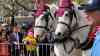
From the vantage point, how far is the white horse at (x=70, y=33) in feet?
5.27

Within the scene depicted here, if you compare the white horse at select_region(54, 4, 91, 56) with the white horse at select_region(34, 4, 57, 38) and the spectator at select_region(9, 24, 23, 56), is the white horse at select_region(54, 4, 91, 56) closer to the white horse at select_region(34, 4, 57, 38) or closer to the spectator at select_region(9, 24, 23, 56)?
the white horse at select_region(34, 4, 57, 38)

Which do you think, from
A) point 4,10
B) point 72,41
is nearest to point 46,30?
point 72,41

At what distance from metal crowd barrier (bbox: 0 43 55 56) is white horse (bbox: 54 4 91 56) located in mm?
47

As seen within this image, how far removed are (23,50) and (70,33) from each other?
33 centimetres

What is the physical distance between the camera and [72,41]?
1.66m

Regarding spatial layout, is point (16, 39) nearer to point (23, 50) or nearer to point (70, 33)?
point (23, 50)

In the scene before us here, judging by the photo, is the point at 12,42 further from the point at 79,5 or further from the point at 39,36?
the point at 79,5

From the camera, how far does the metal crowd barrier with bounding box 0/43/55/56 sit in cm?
171

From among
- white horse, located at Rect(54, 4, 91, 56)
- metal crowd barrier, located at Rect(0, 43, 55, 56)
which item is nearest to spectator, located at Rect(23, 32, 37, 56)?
metal crowd barrier, located at Rect(0, 43, 55, 56)

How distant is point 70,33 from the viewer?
1.65 metres

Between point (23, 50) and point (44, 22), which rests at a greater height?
point (44, 22)

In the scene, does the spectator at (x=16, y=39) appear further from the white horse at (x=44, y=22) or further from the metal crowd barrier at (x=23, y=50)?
the white horse at (x=44, y=22)

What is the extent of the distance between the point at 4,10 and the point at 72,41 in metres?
0.48

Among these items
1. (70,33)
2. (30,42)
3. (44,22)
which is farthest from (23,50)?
(70,33)
